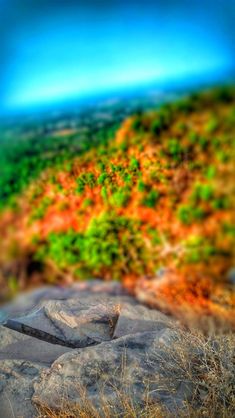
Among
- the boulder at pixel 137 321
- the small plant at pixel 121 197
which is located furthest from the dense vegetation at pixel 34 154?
the boulder at pixel 137 321

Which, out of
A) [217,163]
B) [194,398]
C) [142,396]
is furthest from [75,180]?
[194,398]

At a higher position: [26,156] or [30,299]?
[26,156]

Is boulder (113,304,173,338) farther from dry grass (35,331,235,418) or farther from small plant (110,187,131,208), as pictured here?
small plant (110,187,131,208)

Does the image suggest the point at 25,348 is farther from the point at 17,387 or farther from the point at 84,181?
the point at 84,181

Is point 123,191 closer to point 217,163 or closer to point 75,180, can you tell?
point 75,180

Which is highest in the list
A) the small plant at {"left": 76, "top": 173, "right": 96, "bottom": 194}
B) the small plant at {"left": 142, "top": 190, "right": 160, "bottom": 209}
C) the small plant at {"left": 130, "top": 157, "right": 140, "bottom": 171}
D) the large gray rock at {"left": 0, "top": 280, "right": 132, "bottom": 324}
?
the small plant at {"left": 130, "top": 157, "right": 140, "bottom": 171}

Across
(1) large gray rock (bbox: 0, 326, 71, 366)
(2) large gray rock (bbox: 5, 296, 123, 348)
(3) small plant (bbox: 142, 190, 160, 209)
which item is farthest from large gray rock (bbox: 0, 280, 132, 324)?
(1) large gray rock (bbox: 0, 326, 71, 366)

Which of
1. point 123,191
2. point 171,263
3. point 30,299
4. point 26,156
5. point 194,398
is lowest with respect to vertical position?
point 194,398

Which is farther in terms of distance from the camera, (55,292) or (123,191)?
(55,292)
